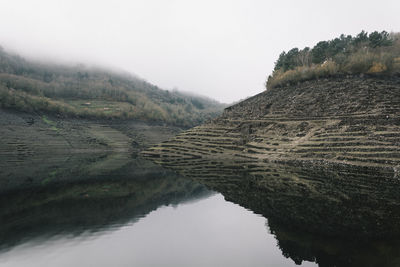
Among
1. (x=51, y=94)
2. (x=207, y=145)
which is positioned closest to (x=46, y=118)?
(x=51, y=94)

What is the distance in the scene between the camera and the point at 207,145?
6794 cm

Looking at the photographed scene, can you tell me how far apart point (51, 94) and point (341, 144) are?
597 ft

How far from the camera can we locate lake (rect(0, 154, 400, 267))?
9.50 meters

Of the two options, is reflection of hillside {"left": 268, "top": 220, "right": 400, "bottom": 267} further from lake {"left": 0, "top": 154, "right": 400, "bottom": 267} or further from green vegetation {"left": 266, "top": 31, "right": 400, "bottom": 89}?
green vegetation {"left": 266, "top": 31, "right": 400, "bottom": 89}

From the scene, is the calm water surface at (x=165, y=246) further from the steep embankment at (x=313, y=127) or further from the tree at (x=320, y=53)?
the tree at (x=320, y=53)

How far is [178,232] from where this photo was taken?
1282 centimetres

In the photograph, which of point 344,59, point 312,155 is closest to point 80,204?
point 312,155

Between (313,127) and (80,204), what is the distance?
53.8 metres

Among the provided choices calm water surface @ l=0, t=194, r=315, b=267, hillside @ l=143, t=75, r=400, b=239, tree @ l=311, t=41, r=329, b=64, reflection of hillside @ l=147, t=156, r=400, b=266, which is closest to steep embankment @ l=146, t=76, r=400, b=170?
hillside @ l=143, t=75, r=400, b=239

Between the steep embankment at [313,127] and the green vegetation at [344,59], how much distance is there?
13.6 feet

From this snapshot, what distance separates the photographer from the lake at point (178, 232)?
31.2ft

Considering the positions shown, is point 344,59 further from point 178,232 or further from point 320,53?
point 178,232

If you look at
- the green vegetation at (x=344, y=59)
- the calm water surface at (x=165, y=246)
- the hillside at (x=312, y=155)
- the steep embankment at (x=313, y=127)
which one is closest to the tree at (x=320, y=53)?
the green vegetation at (x=344, y=59)

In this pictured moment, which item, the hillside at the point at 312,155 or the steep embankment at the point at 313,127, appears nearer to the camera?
the hillside at the point at 312,155
